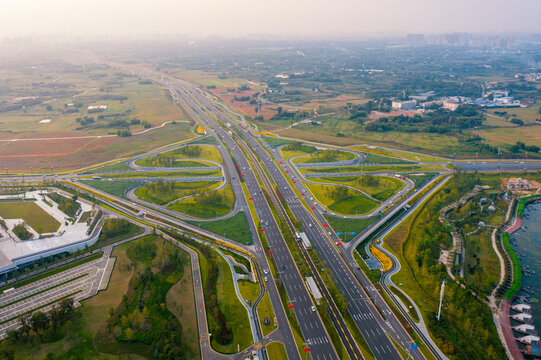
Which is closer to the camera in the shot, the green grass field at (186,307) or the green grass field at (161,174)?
the green grass field at (186,307)

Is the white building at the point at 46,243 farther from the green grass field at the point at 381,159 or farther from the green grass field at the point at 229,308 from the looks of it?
the green grass field at the point at 381,159

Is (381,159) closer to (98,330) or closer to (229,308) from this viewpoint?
(229,308)

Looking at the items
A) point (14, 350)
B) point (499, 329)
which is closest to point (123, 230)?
point (14, 350)

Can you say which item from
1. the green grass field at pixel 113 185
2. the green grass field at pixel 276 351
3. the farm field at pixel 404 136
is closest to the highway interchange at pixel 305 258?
the green grass field at pixel 276 351

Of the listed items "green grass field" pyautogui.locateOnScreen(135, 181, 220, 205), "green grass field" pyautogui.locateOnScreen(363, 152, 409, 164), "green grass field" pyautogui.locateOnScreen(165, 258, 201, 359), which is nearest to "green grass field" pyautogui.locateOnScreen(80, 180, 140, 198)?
"green grass field" pyautogui.locateOnScreen(135, 181, 220, 205)

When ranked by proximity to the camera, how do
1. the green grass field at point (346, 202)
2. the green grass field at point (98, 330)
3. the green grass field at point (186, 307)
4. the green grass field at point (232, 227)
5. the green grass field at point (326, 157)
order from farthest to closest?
1. the green grass field at point (326, 157)
2. the green grass field at point (346, 202)
3. the green grass field at point (232, 227)
4. the green grass field at point (186, 307)
5. the green grass field at point (98, 330)

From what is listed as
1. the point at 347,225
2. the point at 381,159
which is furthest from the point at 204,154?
the point at 347,225
